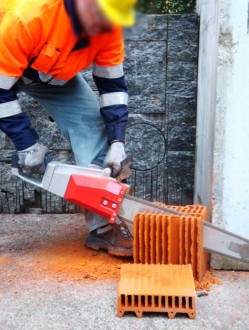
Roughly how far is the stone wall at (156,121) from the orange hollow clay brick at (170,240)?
1.27m

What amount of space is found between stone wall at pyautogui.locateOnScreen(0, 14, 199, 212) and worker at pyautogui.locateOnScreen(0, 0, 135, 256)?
0.90m

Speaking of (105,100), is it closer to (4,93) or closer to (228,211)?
(4,93)

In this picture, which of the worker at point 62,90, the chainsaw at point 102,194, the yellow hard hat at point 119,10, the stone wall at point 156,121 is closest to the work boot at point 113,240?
the worker at point 62,90

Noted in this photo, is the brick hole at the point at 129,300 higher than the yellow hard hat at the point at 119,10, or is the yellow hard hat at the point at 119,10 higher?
the yellow hard hat at the point at 119,10

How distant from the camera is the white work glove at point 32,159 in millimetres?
2670

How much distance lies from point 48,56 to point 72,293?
1.14 meters

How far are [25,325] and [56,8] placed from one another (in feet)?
4.34

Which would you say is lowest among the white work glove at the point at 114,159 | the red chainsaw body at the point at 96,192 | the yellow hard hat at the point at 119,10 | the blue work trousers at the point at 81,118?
the red chainsaw body at the point at 96,192

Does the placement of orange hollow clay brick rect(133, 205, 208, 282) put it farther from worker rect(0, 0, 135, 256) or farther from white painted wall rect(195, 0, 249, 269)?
worker rect(0, 0, 135, 256)

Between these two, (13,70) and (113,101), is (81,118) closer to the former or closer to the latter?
(113,101)

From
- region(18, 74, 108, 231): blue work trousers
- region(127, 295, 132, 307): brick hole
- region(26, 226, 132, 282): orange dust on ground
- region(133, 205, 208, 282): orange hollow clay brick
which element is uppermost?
region(18, 74, 108, 231): blue work trousers

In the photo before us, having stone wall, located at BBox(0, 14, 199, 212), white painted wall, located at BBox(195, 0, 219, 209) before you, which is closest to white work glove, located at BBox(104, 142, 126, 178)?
white painted wall, located at BBox(195, 0, 219, 209)

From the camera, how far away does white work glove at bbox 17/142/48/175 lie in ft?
8.76

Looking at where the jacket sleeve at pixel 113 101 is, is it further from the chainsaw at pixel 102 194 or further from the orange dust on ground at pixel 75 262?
the orange dust on ground at pixel 75 262
